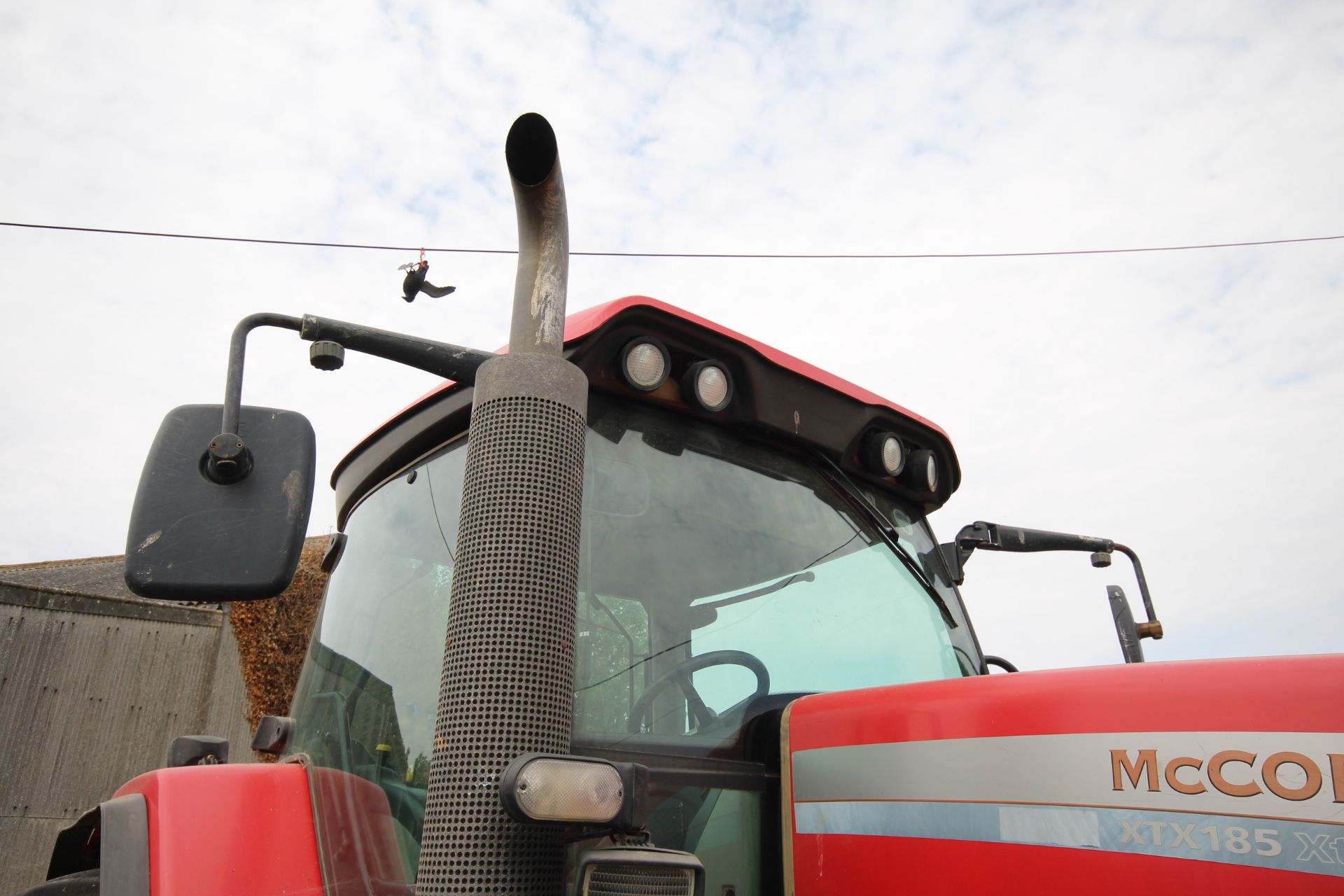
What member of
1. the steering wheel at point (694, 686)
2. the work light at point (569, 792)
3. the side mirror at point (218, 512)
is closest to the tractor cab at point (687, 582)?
the steering wheel at point (694, 686)

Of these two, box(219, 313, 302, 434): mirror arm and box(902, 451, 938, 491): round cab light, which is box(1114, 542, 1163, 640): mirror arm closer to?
box(902, 451, 938, 491): round cab light

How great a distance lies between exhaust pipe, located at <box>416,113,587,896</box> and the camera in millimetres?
1181

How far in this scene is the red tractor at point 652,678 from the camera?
115 cm

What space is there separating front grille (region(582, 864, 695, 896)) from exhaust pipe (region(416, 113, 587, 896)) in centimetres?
5

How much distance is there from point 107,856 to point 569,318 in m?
1.39

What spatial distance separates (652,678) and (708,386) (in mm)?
586

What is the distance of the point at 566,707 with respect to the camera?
50.7 inches

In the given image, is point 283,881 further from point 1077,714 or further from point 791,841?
point 1077,714

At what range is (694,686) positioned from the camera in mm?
1677

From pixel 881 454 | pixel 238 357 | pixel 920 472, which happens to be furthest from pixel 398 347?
pixel 920 472

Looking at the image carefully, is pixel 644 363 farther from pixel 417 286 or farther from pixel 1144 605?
pixel 1144 605

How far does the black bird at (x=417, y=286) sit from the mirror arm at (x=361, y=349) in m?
0.19

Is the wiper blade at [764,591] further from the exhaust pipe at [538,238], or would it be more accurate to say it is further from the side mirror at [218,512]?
the side mirror at [218,512]

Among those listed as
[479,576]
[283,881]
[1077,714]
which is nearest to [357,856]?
[283,881]
